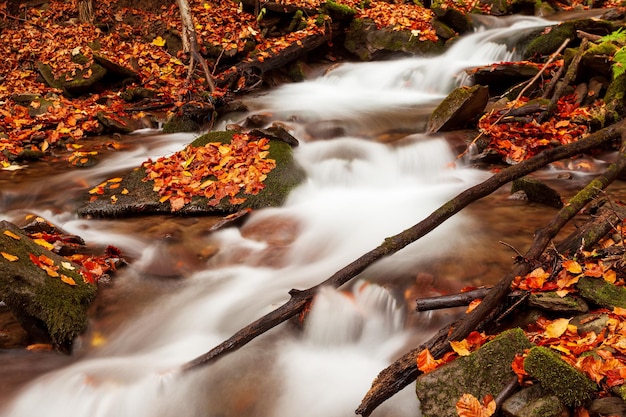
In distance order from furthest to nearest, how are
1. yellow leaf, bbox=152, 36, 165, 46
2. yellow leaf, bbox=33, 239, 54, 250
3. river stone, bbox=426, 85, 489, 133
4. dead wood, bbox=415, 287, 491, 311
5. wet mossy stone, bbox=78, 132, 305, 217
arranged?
yellow leaf, bbox=152, 36, 165, 46, river stone, bbox=426, 85, 489, 133, wet mossy stone, bbox=78, 132, 305, 217, yellow leaf, bbox=33, 239, 54, 250, dead wood, bbox=415, 287, 491, 311

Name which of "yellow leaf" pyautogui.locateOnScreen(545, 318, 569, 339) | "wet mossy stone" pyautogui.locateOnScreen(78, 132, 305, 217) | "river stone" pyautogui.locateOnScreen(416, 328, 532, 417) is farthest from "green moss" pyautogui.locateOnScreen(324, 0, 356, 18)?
"river stone" pyautogui.locateOnScreen(416, 328, 532, 417)

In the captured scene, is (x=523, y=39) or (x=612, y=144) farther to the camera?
(x=523, y=39)

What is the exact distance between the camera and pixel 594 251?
3.19m

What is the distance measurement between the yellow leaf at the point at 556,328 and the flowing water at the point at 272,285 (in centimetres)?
88

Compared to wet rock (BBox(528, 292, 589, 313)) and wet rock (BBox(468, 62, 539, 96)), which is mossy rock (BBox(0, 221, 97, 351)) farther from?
wet rock (BBox(468, 62, 539, 96))

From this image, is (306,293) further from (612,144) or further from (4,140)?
(4,140)

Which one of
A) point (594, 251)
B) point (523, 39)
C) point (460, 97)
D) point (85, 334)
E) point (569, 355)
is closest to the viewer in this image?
point (569, 355)

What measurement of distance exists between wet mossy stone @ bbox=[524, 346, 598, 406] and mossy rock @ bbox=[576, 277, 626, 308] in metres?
0.85

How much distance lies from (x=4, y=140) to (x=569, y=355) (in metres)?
9.45

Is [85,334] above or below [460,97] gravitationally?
below

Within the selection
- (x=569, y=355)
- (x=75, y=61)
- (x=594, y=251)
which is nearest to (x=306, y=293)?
(x=569, y=355)

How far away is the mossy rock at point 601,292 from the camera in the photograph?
8.95ft

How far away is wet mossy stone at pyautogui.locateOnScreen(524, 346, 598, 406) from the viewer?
2.09 metres

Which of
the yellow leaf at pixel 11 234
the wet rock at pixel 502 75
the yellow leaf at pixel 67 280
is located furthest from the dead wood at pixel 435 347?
the wet rock at pixel 502 75
